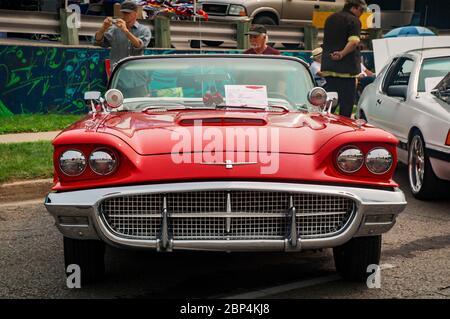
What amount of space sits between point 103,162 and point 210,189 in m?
0.64

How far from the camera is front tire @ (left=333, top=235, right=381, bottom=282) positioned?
511 cm

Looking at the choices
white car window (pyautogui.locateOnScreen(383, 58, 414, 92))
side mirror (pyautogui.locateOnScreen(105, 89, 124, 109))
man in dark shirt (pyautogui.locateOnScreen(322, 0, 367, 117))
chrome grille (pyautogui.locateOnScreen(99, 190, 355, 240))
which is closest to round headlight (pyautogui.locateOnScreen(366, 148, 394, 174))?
chrome grille (pyautogui.locateOnScreen(99, 190, 355, 240))

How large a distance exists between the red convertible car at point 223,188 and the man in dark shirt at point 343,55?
609 cm

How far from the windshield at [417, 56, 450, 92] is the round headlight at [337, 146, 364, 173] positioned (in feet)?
14.2

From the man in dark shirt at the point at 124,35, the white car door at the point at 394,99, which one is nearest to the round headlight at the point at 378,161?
the white car door at the point at 394,99

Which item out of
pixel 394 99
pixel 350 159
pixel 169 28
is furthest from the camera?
pixel 169 28

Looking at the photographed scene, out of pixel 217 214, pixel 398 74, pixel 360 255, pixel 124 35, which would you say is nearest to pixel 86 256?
pixel 217 214

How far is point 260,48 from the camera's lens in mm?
9180

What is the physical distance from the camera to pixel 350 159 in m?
4.91

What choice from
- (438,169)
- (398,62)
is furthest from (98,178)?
(398,62)

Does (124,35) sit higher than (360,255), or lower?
higher

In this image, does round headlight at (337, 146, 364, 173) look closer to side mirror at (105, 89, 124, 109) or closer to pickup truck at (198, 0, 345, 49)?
side mirror at (105, 89, 124, 109)

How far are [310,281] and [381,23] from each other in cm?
2004

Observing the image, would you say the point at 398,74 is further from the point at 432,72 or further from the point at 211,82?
the point at 211,82
